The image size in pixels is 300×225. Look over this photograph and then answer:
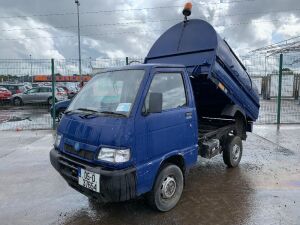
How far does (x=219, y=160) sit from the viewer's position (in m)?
6.91

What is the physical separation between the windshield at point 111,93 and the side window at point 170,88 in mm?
264

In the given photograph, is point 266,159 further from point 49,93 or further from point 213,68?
point 49,93

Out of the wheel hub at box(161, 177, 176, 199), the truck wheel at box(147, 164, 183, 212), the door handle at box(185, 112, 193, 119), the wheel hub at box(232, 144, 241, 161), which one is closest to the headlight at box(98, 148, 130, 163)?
the truck wheel at box(147, 164, 183, 212)

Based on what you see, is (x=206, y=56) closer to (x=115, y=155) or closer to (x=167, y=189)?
(x=167, y=189)

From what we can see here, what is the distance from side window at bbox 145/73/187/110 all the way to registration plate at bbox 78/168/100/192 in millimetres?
1324

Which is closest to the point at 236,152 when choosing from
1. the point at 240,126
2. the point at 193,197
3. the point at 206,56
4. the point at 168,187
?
the point at 240,126

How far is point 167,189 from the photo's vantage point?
4.19 meters

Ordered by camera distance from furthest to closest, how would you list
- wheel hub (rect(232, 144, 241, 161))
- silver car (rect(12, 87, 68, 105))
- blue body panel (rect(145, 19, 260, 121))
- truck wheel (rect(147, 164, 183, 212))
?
silver car (rect(12, 87, 68, 105))
wheel hub (rect(232, 144, 241, 161))
blue body panel (rect(145, 19, 260, 121))
truck wheel (rect(147, 164, 183, 212))

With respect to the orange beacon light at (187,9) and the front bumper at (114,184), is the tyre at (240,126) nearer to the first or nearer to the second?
the orange beacon light at (187,9)

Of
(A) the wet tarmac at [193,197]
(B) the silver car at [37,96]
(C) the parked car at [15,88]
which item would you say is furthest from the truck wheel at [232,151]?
(C) the parked car at [15,88]

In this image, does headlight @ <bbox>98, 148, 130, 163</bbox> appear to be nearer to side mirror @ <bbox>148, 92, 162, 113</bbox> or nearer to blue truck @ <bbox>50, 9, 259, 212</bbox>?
blue truck @ <bbox>50, 9, 259, 212</bbox>

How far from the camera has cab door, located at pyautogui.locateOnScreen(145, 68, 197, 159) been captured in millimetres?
3855

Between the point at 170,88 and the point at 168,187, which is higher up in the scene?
the point at 170,88

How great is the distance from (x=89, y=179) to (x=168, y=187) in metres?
1.21
